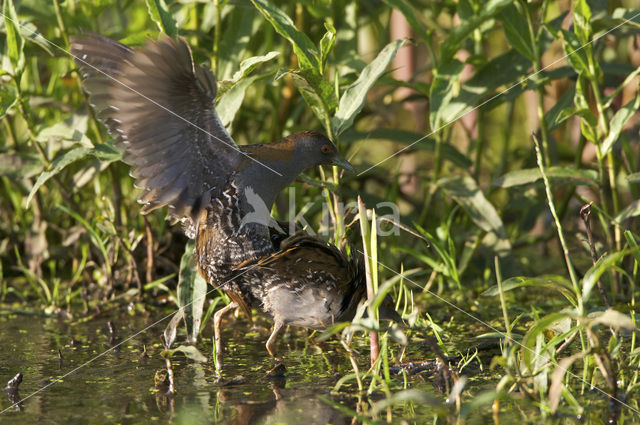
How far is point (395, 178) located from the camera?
3848 millimetres

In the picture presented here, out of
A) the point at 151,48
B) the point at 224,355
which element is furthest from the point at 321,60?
the point at 224,355

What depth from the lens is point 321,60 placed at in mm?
2982

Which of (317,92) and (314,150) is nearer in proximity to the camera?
(314,150)

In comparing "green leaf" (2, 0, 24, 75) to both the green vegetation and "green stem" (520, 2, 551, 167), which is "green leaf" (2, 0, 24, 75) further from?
"green stem" (520, 2, 551, 167)

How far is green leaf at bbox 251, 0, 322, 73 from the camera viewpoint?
9.64 feet

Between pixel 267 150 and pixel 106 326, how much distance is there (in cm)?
122

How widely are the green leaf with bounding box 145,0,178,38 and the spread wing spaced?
0.41 meters

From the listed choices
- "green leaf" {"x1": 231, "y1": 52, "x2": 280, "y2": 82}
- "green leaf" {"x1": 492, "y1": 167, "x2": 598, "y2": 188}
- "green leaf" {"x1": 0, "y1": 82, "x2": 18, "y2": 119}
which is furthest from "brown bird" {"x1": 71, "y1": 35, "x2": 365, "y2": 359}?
"green leaf" {"x1": 492, "y1": 167, "x2": 598, "y2": 188}

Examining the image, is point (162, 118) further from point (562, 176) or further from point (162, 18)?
point (562, 176)

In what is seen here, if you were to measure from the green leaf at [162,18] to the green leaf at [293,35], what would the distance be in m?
0.35

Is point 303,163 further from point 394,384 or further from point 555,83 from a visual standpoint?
point 555,83

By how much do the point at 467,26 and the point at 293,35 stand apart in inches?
30.8

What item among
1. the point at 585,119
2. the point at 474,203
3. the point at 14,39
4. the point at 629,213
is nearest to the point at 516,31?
the point at 585,119

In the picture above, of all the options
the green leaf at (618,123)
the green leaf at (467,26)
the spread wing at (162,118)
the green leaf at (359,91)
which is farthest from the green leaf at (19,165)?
the green leaf at (618,123)
